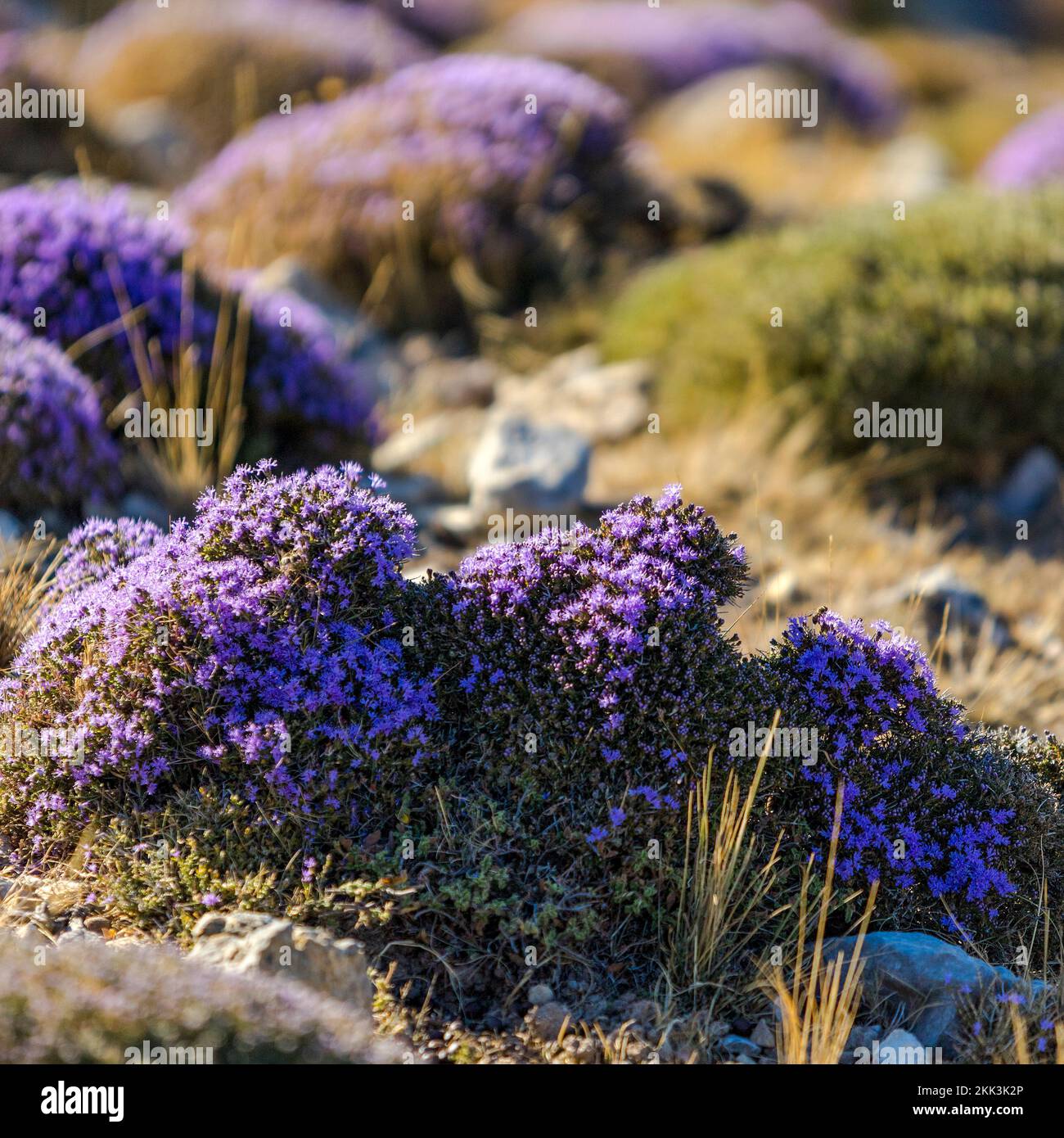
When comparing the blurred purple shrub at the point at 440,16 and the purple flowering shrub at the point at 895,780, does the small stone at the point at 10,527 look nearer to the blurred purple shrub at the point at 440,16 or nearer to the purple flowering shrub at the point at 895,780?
the purple flowering shrub at the point at 895,780

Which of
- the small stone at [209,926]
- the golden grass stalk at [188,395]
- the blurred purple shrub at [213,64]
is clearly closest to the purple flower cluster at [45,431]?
the golden grass stalk at [188,395]

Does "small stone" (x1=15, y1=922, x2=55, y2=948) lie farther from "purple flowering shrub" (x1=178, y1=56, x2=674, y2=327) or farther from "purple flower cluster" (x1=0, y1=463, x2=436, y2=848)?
"purple flowering shrub" (x1=178, y1=56, x2=674, y2=327)

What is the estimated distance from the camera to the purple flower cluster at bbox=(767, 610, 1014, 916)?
11.6ft

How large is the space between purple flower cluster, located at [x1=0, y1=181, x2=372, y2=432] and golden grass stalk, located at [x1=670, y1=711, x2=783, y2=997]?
355 cm

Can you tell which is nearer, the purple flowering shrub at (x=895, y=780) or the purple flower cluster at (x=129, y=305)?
the purple flowering shrub at (x=895, y=780)

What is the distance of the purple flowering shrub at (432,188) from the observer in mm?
9250

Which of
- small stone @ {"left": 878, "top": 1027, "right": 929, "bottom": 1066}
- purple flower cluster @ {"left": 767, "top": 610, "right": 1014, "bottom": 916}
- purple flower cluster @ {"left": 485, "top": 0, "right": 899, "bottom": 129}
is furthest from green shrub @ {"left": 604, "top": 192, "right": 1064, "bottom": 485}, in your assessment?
purple flower cluster @ {"left": 485, "top": 0, "right": 899, "bottom": 129}

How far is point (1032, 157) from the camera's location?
12.8 metres

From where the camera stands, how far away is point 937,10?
3588 cm

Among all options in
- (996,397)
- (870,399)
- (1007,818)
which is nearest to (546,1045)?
(1007,818)

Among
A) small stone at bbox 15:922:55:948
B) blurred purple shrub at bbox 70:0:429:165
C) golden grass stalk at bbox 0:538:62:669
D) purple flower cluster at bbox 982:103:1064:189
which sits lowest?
small stone at bbox 15:922:55:948

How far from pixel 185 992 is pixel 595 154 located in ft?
28.7

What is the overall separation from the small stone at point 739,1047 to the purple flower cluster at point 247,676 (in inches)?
43.3
